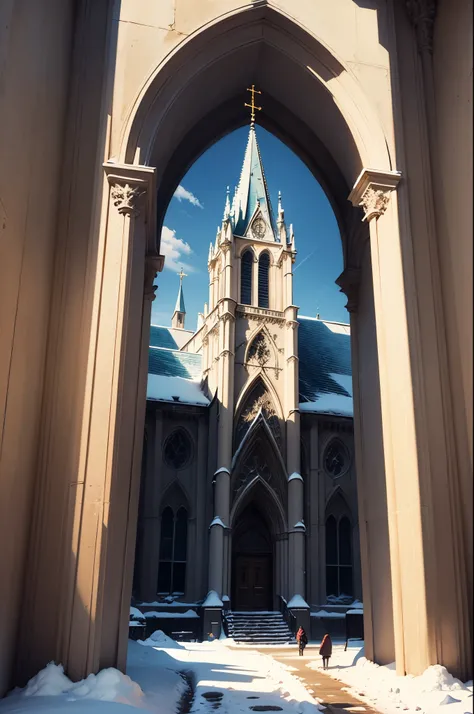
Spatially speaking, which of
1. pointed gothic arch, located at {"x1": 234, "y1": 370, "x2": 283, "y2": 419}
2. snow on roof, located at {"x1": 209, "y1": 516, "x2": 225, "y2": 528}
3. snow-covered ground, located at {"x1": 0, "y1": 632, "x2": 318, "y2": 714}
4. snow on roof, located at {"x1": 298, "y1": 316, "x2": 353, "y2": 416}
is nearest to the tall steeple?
snow on roof, located at {"x1": 298, "y1": 316, "x2": 353, "y2": 416}

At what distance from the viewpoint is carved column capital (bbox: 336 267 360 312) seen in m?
12.3

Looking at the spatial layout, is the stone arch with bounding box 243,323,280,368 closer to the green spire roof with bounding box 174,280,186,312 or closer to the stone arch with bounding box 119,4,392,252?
the stone arch with bounding box 119,4,392,252

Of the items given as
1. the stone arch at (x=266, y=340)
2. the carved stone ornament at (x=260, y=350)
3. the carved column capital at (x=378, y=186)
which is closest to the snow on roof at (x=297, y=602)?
the stone arch at (x=266, y=340)

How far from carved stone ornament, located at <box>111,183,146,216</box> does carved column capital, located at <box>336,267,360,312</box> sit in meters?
4.56

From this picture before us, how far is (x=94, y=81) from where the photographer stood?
971 centimetres

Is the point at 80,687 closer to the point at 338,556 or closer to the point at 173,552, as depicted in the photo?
the point at 173,552

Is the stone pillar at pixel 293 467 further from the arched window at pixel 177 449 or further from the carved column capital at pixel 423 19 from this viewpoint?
the carved column capital at pixel 423 19

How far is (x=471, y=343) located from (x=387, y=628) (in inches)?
320

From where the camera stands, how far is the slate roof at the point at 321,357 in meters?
34.3

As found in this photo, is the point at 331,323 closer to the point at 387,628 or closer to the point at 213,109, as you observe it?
the point at 213,109

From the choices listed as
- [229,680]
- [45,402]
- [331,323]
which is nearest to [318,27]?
[45,402]

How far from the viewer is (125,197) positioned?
9109 mm

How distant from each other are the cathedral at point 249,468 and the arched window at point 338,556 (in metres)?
0.05

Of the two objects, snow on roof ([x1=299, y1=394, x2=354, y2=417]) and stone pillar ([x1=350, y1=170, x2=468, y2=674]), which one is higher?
snow on roof ([x1=299, y1=394, x2=354, y2=417])
